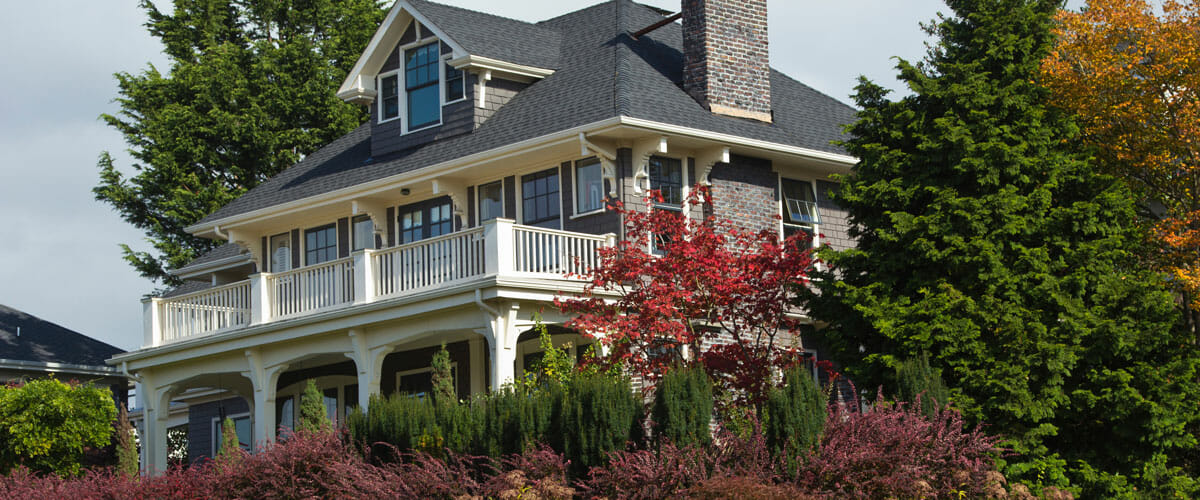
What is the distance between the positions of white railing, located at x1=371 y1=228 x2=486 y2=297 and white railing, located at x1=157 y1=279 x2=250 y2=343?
360cm

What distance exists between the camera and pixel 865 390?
18719 millimetres

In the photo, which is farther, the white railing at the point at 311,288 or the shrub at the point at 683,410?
the white railing at the point at 311,288

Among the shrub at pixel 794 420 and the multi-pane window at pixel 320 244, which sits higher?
the multi-pane window at pixel 320 244

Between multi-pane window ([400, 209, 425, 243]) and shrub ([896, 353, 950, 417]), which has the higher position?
multi-pane window ([400, 209, 425, 243])

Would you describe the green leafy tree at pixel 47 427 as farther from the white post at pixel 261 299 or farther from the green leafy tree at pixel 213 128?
the green leafy tree at pixel 213 128

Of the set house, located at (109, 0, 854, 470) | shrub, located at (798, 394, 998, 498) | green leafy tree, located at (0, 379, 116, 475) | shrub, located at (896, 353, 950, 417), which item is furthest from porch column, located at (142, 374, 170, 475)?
shrub, located at (798, 394, 998, 498)

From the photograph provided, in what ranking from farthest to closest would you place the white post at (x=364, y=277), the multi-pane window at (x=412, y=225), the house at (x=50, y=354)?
the house at (x=50, y=354), the multi-pane window at (x=412, y=225), the white post at (x=364, y=277)

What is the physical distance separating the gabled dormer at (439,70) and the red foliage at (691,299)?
5.97 m

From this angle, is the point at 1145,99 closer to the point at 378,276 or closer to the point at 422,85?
the point at 378,276

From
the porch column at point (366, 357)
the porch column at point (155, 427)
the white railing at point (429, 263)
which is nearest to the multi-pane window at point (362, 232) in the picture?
the white railing at point (429, 263)

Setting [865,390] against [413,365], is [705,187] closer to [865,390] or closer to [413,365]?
[865,390]

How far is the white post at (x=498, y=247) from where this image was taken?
68.6 feet

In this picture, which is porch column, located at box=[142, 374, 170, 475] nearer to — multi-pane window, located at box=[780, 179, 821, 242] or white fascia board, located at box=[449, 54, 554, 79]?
white fascia board, located at box=[449, 54, 554, 79]

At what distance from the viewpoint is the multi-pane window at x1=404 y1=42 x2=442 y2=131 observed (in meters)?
25.9
